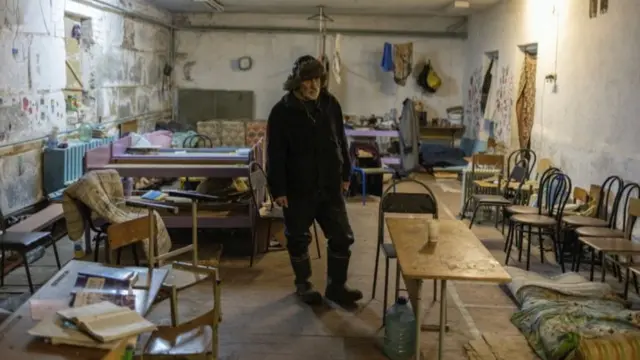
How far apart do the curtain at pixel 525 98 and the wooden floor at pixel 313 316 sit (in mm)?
2867

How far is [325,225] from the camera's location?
4238mm

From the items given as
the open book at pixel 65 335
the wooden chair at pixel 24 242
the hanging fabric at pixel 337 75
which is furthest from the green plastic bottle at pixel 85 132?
the open book at pixel 65 335

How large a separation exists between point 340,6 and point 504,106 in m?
3.16

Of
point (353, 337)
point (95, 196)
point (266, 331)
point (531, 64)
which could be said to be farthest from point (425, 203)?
point (531, 64)

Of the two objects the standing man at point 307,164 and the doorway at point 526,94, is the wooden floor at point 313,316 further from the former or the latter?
the doorway at point 526,94

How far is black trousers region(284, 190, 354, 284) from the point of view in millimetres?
4160

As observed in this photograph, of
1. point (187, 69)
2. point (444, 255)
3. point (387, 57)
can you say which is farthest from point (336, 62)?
point (444, 255)

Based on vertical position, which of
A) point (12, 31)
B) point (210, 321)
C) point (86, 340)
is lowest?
point (210, 321)

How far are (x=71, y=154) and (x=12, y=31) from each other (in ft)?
4.30

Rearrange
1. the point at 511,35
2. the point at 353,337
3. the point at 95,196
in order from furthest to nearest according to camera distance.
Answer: the point at 511,35 < the point at 95,196 < the point at 353,337

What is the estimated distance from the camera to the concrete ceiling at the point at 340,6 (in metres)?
9.60

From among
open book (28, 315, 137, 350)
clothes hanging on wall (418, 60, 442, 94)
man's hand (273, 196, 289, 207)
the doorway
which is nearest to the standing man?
man's hand (273, 196, 289, 207)

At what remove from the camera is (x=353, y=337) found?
3.79 m

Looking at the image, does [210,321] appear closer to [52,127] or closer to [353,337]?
[353,337]
